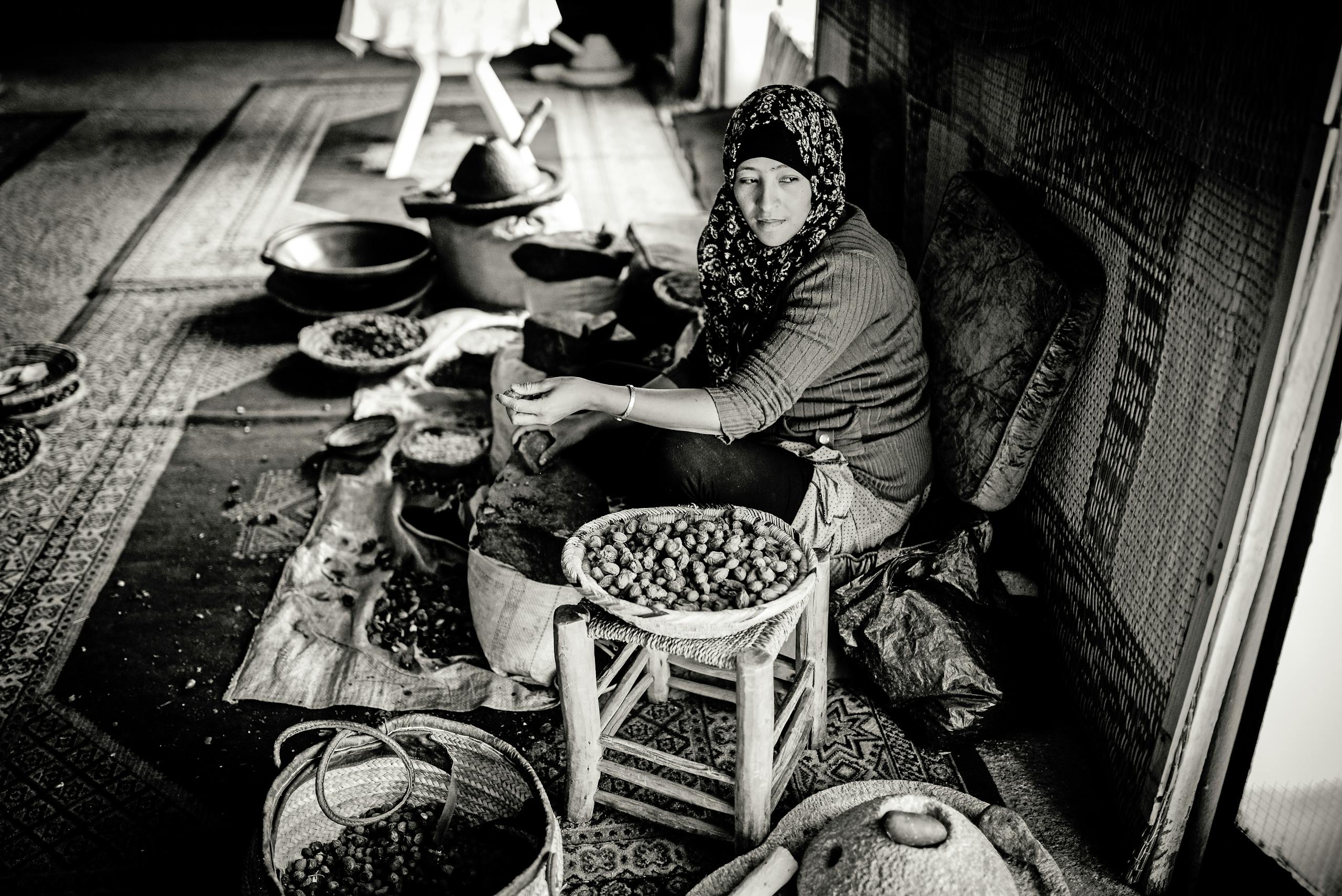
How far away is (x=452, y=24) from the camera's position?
5.66 meters

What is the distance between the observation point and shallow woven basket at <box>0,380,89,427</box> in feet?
11.9

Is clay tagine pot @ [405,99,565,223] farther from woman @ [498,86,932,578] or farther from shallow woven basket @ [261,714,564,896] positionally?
shallow woven basket @ [261,714,564,896]

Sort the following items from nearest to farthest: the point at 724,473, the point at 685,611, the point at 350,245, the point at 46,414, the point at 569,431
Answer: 1. the point at 685,611
2. the point at 724,473
3. the point at 569,431
4. the point at 46,414
5. the point at 350,245

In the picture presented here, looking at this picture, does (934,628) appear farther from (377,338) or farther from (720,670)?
(377,338)

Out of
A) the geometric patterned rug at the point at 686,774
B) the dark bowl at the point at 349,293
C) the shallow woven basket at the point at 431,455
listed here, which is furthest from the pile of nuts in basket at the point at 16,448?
the geometric patterned rug at the point at 686,774

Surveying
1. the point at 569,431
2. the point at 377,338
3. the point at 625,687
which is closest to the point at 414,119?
the point at 377,338

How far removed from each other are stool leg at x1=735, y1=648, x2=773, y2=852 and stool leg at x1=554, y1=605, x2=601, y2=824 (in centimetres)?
29

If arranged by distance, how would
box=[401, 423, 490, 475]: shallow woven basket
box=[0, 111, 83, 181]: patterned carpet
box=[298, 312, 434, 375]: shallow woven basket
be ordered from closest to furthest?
box=[401, 423, 490, 475]: shallow woven basket, box=[298, 312, 434, 375]: shallow woven basket, box=[0, 111, 83, 181]: patterned carpet

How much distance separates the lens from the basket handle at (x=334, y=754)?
1.68 m

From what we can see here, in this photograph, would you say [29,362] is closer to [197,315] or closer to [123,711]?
[197,315]

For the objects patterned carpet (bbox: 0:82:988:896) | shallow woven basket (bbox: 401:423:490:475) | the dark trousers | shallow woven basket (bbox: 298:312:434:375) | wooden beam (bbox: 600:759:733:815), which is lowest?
patterned carpet (bbox: 0:82:988:896)

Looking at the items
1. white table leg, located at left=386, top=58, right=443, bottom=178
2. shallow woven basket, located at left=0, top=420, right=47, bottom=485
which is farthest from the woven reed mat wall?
white table leg, located at left=386, top=58, right=443, bottom=178

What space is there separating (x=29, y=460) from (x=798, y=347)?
2.78 m

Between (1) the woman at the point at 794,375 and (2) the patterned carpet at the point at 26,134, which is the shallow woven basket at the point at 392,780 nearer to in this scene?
(1) the woman at the point at 794,375
